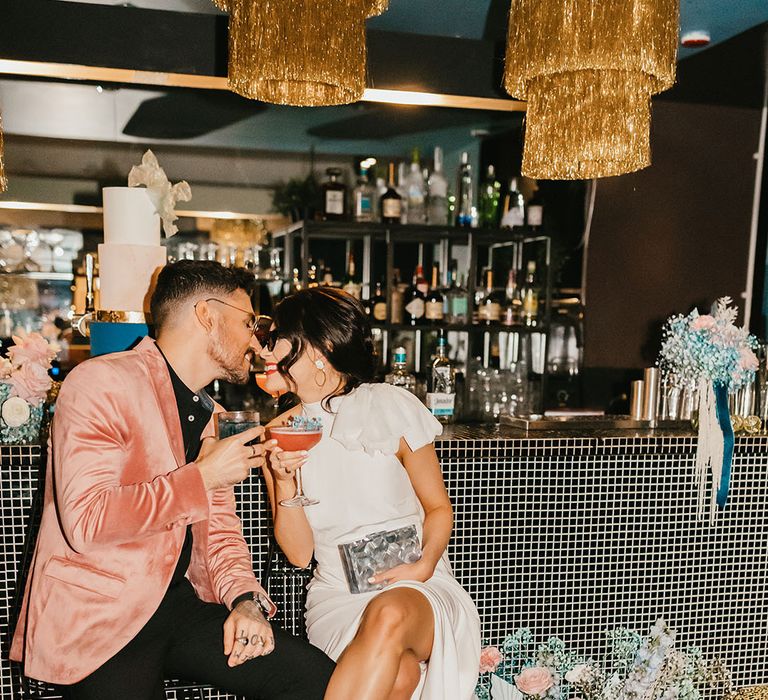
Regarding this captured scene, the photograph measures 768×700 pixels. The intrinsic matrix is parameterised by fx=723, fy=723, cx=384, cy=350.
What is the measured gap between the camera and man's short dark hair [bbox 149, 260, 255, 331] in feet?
6.27

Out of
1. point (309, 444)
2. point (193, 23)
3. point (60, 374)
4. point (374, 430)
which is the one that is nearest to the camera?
point (309, 444)

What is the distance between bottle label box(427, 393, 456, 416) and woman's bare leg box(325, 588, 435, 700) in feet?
3.39

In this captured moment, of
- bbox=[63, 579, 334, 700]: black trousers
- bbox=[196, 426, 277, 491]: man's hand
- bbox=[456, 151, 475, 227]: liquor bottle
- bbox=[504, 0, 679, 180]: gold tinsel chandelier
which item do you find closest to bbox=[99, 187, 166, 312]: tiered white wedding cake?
bbox=[196, 426, 277, 491]: man's hand

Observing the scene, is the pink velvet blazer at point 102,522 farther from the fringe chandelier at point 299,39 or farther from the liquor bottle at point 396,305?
the liquor bottle at point 396,305

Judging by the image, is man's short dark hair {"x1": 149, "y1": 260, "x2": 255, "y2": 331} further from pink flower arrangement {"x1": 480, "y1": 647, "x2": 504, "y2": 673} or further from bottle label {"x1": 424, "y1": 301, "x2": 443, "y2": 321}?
bottle label {"x1": 424, "y1": 301, "x2": 443, "y2": 321}

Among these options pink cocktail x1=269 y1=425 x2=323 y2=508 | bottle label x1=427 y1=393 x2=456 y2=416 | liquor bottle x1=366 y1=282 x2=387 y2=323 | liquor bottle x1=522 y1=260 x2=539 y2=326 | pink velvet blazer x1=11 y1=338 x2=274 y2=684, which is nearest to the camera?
pink velvet blazer x1=11 y1=338 x2=274 y2=684

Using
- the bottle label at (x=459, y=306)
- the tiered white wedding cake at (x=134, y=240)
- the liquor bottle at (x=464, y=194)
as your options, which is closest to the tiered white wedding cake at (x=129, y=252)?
the tiered white wedding cake at (x=134, y=240)

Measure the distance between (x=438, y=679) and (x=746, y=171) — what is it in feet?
12.6

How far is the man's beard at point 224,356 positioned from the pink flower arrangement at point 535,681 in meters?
1.45

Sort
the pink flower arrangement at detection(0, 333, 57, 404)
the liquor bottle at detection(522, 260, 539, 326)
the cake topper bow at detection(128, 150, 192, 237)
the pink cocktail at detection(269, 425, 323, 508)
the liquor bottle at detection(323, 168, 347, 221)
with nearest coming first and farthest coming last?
1. the pink cocktail at detection(269, 425, 323, 508)
2. the pink flower arrangement at detection(0, 333, 57, 404)
3. the cake topper bow at detection(128, 150, 192, 237)
4. the liquor bottle at detection(323, 168, 347, 221)
5. the liquor bottle at detection(522, 260, 539, 326)

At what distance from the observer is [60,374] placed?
169 inches

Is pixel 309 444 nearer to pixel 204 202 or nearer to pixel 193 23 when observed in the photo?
pixel 193 23

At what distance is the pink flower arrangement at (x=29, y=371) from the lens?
235 cm

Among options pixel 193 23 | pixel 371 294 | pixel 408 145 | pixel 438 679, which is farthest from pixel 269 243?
pixel 438 679
